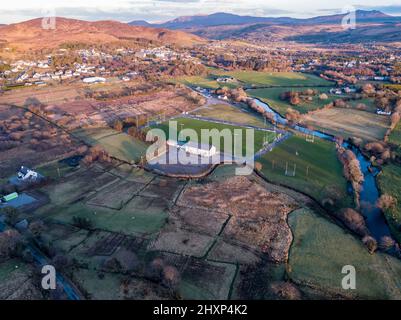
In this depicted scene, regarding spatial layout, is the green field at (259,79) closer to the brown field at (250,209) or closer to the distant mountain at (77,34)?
the brown field at (250,209)

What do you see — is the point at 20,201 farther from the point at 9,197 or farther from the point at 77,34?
the point at 77,34

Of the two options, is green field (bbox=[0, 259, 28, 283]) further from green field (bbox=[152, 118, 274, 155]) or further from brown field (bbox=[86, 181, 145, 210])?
green field (bbox=[152, 118, 274, 155])

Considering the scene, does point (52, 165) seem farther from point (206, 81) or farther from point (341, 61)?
point (341, 61)

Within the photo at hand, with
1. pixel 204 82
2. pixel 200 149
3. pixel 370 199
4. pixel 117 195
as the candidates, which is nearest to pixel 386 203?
pixel 370 199

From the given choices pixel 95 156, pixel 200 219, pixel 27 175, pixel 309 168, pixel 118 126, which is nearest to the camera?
pixel 200 219

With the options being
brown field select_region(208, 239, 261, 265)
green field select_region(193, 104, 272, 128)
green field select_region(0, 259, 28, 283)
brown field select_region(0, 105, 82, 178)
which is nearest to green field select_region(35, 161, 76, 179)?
brown field select_region(0, 105, 82, 178)

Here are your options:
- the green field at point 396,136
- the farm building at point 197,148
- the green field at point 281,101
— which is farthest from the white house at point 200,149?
the green field at point 396,136

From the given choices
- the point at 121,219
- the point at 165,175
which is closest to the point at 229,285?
the point at 121,219

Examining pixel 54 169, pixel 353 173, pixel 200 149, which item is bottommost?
pixel 54 169
